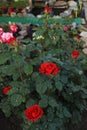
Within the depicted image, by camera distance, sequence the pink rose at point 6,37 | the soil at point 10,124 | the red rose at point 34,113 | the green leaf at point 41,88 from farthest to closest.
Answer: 1. the soil at point 10,124
2. the pink rose at point 6,37
3. the green leaf at point 41,88
4. the red rose at point 34,113

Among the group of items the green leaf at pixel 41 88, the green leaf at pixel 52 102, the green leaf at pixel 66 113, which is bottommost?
the green leaf at pixel 66 113

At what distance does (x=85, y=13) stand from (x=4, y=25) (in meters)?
1.71

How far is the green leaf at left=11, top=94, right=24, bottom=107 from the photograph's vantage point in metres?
2.75

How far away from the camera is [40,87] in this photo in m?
2.73

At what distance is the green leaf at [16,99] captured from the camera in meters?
2.75

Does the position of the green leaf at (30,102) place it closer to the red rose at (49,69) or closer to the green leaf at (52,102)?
the green leaf at (52,102)

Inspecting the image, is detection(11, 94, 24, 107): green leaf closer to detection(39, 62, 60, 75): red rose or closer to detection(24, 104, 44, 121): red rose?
detection(24, 104, 44, 121): red rose

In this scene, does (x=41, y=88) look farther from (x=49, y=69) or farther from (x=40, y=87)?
(x=49, y=69)

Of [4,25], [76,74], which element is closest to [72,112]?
[76,74]

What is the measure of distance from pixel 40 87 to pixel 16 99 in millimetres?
212

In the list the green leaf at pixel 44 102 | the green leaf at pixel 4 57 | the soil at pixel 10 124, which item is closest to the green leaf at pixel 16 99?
the green leaf at pixel 44 102

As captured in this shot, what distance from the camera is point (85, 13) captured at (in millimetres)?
6387

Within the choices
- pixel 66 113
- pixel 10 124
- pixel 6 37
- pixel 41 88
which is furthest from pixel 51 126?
pixel 6 37

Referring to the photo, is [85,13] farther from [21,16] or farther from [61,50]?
[61,50]
